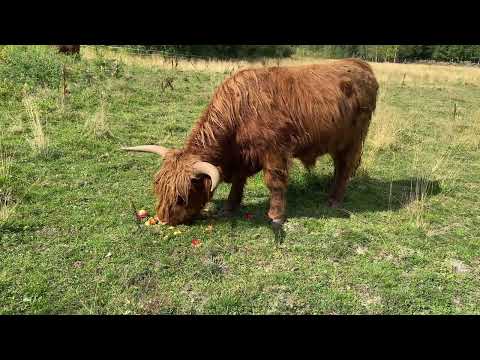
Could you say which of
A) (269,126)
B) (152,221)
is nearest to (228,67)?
(269,126)

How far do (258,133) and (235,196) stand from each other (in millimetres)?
1120

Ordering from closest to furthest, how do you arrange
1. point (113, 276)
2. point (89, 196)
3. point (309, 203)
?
1. point (113, 276)
2. point (89, 196)
3. point (309, 203)

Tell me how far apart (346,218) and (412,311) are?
2.04m

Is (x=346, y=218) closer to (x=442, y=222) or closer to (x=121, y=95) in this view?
(x=442, y=222)

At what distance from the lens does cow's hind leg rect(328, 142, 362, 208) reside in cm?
629

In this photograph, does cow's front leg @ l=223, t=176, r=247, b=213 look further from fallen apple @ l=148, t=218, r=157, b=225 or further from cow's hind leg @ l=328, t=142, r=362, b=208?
cow's hind leg @ l=328, t=142, r=362, b=208

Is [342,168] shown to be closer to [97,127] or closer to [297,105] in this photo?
[297,105]

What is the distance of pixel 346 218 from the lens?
5.85 meters

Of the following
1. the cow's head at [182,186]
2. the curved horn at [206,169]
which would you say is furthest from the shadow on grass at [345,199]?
the curved horn at [206,169]

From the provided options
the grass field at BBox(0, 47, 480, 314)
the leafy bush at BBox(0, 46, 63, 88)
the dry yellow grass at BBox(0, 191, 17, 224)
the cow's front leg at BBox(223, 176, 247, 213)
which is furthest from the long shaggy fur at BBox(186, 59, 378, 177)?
the leafy bush at BBox(0, 46, 63, 88)

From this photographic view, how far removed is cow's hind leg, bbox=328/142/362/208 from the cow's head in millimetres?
2338

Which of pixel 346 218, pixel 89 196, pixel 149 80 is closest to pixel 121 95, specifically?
pixel 149 80

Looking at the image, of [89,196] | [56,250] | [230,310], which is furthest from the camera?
[89,196]

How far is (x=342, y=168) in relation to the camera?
6.36 m
